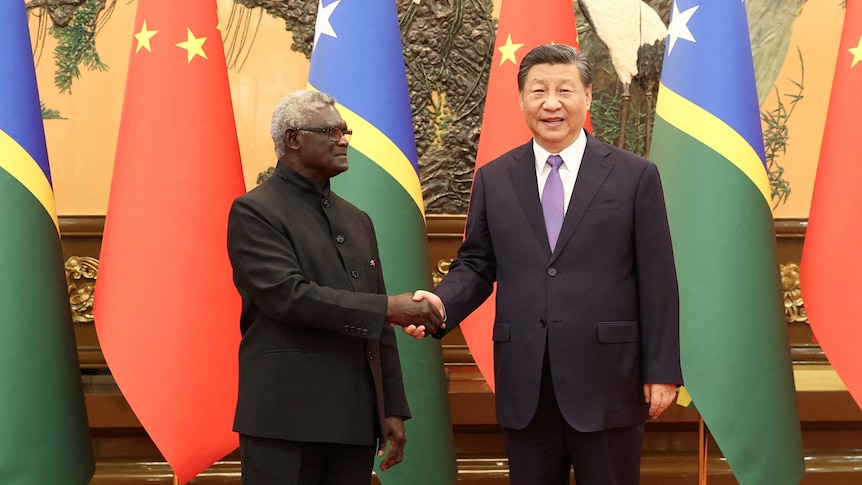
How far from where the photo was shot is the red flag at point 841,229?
2801 mm

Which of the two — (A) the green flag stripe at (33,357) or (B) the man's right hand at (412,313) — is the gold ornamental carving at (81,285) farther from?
(B) the man's right hand at (412,313)

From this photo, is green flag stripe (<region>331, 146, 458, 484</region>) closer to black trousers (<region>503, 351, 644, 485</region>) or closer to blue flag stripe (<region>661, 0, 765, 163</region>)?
black trousers (<region>503, 351, 644, 485</region>)

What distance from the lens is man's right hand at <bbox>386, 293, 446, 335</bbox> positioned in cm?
198

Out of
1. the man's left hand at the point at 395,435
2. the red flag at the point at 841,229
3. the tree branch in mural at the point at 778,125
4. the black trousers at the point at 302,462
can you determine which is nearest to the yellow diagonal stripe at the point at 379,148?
the man's left hand at the point at 395,435

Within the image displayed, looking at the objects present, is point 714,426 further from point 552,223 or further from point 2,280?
point 2,280

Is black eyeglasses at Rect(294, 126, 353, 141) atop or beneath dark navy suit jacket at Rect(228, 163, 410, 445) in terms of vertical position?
atop

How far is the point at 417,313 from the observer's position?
79.8 inches

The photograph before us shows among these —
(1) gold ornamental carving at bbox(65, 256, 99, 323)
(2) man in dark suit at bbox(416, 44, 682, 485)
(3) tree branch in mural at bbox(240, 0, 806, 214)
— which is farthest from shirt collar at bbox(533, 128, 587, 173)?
(1) gold ornamental carving at bbox(65, 256, 99, 323)

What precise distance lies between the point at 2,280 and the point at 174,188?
1.83 feet

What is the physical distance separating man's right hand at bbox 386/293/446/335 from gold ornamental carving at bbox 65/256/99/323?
2.19 meters

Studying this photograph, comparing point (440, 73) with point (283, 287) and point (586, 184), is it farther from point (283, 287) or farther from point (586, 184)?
point (283, 287)

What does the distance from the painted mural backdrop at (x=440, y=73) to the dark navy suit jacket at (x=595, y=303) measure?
1.77m

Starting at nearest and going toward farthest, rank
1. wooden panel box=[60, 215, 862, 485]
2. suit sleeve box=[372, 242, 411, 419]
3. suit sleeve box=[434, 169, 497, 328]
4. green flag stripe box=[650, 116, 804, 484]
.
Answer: suit sleeve box=[372, 242, 411, 419]
suit sleeve box=[434, 169, 497, 328]
green flag stripe box=[650, 116, 804, 484]
wooden panel box=[60, 215, 862, 485]

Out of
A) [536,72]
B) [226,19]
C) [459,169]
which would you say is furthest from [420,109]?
[536,72]
